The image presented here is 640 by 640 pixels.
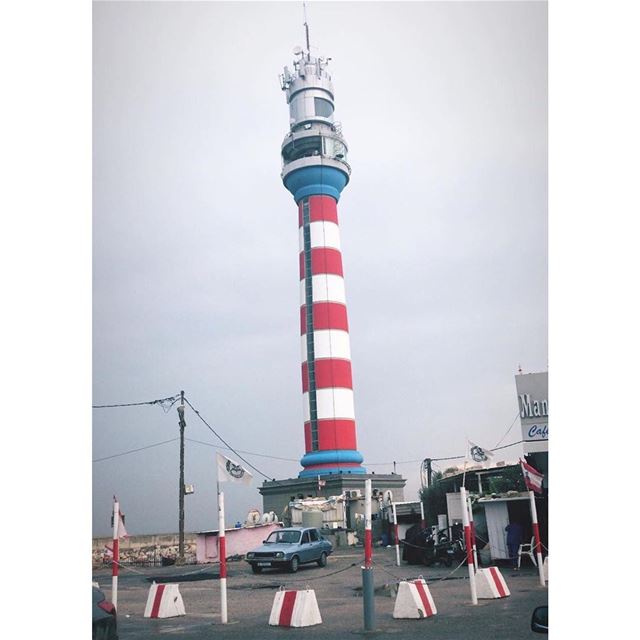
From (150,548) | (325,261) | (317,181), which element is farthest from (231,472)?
(317,181)

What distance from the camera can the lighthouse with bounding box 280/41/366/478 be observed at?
1345 inches

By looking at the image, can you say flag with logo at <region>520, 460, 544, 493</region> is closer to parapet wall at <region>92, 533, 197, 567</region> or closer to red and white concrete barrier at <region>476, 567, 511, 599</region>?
red and white concrete barrier at <region>476, 567, 511, 599</region>

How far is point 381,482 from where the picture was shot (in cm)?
3569

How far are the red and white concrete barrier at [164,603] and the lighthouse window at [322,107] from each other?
103 ft

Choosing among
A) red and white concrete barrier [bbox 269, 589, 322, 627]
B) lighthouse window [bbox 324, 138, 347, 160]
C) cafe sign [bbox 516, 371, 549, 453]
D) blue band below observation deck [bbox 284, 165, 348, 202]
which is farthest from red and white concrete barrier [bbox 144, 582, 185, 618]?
lighthouse window [bbox 324, 138, 347, 160]

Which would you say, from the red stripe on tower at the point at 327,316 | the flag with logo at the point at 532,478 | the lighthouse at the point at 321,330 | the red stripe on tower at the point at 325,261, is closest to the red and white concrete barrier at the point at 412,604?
the flag with logo at the point at 532,478

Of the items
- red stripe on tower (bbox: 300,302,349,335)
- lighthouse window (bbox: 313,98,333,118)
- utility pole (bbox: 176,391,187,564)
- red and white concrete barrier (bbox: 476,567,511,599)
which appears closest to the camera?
red and white concrete barrier (bbox: 476,567,511,599)

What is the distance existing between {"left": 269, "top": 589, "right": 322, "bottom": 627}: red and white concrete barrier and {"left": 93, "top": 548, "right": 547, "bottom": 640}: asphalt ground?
Result: 0.33ft

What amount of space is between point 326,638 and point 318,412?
2626 cm

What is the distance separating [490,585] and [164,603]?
4.53m

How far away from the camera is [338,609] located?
32.9ft

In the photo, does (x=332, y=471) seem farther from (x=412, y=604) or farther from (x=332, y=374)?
(x=412, y=604)
